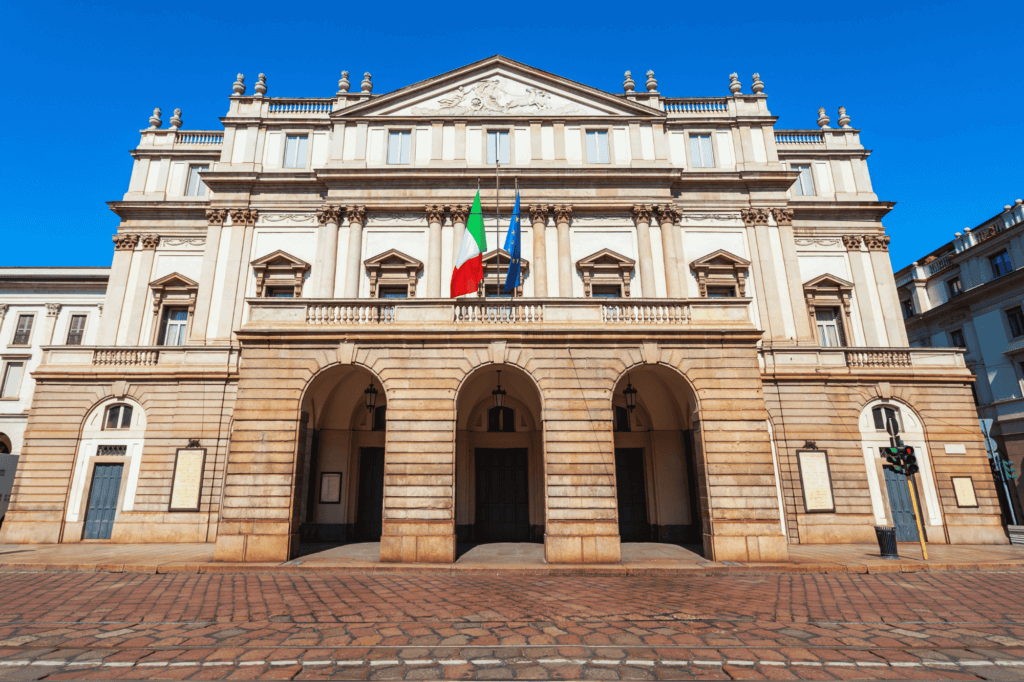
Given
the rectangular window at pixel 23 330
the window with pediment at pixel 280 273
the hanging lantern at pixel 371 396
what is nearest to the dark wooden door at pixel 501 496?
the hanging lantern at pixel 371 396

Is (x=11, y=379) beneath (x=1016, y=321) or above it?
beneath

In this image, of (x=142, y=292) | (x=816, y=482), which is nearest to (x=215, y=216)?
(x=142, y=292)

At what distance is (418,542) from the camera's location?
1423cm

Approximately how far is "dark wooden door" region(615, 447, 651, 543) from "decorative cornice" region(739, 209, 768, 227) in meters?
11.8

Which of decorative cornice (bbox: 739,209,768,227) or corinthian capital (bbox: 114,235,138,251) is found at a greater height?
decorative cornice (bbox: 739,209,768,227)

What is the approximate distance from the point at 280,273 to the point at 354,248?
3546 millimetres

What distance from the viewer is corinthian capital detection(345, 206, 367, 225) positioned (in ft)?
78.5

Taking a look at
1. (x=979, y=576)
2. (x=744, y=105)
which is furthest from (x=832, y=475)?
(x=744, y=105)

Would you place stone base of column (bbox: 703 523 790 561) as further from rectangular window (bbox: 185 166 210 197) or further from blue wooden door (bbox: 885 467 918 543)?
rectangular window (bbox: 185 166 210 197)

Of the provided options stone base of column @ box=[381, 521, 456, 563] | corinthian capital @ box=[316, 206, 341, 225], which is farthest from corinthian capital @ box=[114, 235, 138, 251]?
stone base of column @ box=[381, 521, 456, 563]

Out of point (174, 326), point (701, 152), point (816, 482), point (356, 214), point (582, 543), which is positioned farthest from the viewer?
point (701, 152)

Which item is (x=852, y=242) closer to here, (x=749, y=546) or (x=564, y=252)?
(x=564, y=252)

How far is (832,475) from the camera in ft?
66.1

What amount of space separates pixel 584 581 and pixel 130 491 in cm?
1744
